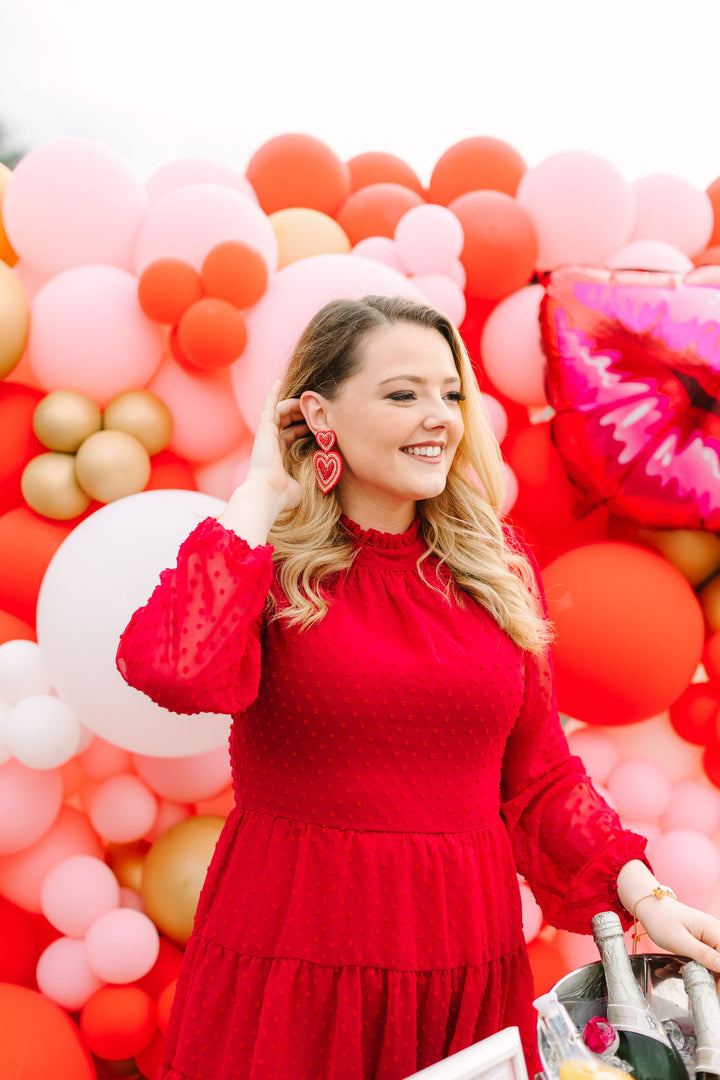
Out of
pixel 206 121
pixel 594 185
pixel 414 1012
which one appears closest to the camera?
pixel 414 1012

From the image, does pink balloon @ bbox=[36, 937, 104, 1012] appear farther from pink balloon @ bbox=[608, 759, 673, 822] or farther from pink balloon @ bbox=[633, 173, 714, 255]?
pink balloon @ bbox=[633, 173, 714, 255]

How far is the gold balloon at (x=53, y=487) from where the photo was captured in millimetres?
1888

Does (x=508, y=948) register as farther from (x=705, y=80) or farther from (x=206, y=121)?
(x=705, y=80)

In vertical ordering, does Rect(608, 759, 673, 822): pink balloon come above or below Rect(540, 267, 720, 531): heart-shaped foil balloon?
below

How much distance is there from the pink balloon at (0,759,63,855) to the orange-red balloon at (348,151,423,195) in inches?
66.6

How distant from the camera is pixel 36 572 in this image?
1938 millimetres

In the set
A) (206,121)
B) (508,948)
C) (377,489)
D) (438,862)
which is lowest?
(508,948)

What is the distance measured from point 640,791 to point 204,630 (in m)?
1.41

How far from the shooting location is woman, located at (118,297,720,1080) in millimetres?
1000

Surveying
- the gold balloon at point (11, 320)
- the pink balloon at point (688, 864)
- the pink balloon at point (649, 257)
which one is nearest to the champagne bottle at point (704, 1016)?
the pink balloon at point (688, 864)

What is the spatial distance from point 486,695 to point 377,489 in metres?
0.31

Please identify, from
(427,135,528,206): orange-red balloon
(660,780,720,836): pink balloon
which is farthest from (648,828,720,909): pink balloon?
(427,135,528,206): orange-red balloon

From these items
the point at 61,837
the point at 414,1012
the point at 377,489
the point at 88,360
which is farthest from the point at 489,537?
the point at 61,837

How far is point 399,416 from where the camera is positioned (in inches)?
45.0
